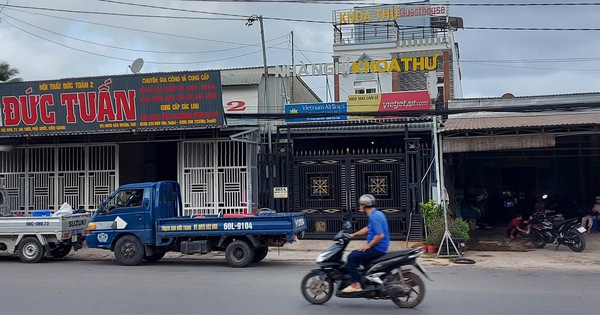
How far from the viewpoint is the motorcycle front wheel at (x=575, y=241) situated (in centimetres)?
1453

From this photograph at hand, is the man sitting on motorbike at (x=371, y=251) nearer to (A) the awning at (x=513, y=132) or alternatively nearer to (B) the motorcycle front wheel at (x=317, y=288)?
(B) the motorcycle front wheel at (x=317, y=288)

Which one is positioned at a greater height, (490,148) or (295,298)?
(490,148)

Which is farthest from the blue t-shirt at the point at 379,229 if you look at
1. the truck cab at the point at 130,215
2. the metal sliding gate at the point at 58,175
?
the metal sliding gate at the point at 58,175

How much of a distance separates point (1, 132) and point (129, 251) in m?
8.00

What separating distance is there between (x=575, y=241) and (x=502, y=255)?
2070mm

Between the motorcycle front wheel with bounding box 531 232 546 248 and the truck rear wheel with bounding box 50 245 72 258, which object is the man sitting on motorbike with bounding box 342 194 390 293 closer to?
the motorcycle front wheel with bounding box 531 232 546 248

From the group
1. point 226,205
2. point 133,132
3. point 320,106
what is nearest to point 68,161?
point 133,132

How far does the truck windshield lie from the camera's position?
42.5 feet

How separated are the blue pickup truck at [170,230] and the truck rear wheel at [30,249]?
68.3 inches

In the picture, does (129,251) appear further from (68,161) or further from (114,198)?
(68,161)

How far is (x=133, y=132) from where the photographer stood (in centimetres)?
1733

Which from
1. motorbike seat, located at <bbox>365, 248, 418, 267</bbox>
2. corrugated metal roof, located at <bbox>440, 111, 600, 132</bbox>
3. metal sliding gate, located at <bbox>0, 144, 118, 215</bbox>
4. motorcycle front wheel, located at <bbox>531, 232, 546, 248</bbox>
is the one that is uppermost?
corrugated metal roof, located at <bbox>440, 111, 600, 132</bbox>

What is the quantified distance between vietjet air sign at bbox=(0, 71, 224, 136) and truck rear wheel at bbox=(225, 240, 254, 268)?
515 centimetres

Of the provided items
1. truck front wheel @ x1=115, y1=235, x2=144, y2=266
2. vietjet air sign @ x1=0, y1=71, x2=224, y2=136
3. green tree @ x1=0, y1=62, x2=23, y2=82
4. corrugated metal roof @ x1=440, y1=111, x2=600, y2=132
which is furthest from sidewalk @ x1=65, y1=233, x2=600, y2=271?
green tree @ x1=0, y1=62, x2=23, y2=82
